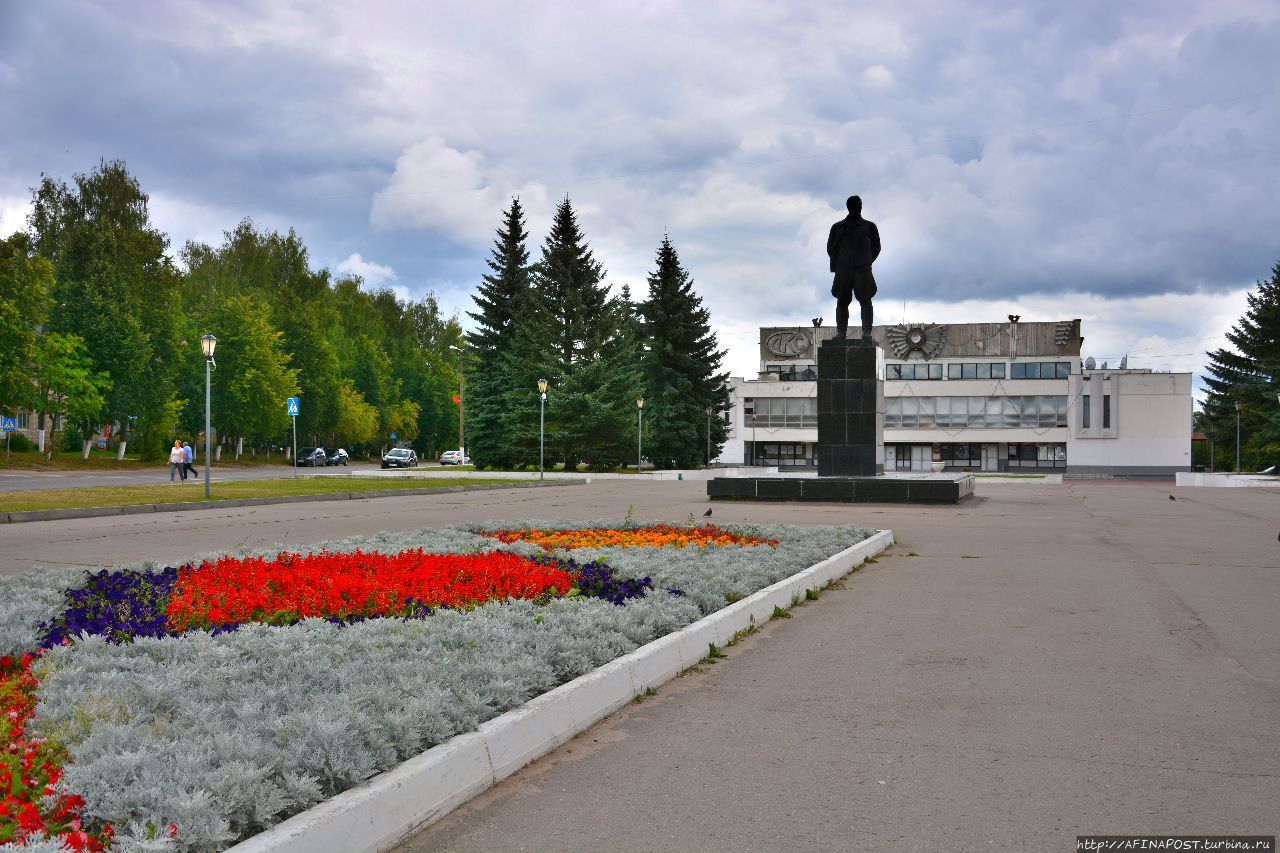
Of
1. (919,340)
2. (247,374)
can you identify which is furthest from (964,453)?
(247,374)

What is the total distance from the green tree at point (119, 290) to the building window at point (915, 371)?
64.4 metres

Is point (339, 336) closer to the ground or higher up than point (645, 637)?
higher up

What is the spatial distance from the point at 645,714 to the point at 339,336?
8414 cm

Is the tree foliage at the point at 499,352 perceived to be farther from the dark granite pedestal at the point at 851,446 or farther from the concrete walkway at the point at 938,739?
the concrete walkway at the point at 938,739

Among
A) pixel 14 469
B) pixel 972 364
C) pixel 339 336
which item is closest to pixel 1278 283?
pixel 972 364

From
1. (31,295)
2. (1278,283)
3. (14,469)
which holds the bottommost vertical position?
(14,469)

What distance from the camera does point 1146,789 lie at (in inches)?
175

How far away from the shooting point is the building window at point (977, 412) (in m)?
91.6

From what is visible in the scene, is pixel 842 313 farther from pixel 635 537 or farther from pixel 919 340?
pixel 919 340

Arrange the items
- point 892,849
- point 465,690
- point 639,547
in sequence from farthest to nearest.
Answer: point 639,547 < point 465,690 < point 892,849

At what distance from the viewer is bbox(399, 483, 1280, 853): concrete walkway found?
13.1ft

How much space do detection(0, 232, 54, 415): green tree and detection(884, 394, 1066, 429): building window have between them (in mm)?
66583

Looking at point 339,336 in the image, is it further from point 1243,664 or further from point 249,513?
point 1243,664

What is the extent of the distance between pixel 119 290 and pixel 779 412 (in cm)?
5873
